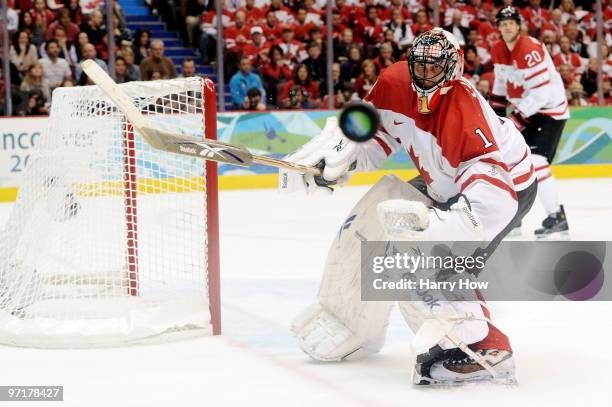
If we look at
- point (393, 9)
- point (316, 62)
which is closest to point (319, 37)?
point (316, 62)

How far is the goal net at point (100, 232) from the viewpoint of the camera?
361cm

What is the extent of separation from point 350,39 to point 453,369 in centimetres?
823

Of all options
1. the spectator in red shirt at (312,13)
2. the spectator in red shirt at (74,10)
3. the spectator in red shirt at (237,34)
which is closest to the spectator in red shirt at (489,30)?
the spectator in red shirt at (312,13)

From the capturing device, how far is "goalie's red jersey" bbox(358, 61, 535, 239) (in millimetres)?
2762

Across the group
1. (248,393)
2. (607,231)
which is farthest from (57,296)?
(607,231)

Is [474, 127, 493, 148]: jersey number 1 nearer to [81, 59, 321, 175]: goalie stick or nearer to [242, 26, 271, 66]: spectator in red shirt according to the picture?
Answer: [81, 59, 321, 175]: goalie stick

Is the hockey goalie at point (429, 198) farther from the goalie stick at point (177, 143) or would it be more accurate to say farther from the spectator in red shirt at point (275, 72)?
the spectator in red shirt at point (275, 72)

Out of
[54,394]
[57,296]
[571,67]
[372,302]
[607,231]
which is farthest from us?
[571,67]

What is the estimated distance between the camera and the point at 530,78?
626cm

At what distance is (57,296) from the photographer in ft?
12.4

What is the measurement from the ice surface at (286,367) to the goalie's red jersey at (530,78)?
2247mm

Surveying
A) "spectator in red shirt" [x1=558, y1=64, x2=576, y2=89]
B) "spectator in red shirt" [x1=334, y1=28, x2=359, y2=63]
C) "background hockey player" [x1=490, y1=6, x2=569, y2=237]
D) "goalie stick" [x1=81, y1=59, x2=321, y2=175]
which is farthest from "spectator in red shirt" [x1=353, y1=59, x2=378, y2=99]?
"goalie stick" [x1=81, y1=59, x2=321, y2=175]

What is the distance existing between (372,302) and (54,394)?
3.11 ft

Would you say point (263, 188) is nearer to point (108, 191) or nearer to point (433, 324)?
point (108, 191)
